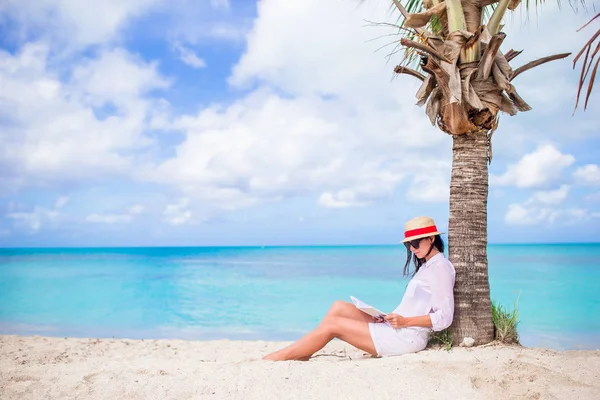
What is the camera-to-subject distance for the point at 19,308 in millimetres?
14516

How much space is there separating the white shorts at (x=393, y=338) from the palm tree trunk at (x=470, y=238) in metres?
0.52

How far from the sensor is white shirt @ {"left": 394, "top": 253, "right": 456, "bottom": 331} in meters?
4.54

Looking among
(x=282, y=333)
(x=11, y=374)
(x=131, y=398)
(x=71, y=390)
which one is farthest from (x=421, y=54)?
(x=282, y=333)

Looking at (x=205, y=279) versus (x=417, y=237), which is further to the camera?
(x=205, y=279)

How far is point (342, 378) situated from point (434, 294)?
110 centimetres

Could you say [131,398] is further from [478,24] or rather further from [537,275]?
[537,275]

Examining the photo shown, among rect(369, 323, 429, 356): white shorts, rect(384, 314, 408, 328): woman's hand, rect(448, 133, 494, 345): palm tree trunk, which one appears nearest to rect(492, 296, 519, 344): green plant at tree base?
rect(448, 133, 494, 345): palm tree trunk

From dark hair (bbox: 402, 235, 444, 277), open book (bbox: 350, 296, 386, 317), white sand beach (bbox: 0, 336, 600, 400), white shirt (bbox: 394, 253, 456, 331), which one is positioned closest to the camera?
white sand beach (bbox: 0, 336, 600, 400)

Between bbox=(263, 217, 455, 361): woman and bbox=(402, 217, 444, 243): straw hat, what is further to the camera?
bbox=(402, 217, 444, 243): straw hat

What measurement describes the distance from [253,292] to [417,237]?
1438cm

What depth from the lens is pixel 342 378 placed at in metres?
4.20

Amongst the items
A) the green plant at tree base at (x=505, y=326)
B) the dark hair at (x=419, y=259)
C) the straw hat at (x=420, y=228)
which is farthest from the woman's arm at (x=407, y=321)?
the green plant at tree base at (x=505, y=326)

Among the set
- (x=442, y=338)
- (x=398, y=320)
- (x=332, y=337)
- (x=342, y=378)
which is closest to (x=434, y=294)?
(x=398, y=320)

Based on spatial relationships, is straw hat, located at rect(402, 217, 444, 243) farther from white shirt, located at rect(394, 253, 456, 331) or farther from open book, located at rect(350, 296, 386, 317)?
open book, located at rect(350, 296, 386, 317)
